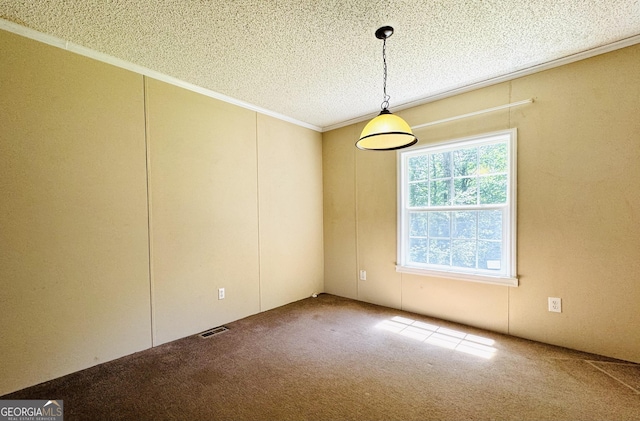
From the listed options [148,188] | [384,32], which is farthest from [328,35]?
[148,188]

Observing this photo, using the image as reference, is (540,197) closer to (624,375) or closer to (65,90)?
(624,375)

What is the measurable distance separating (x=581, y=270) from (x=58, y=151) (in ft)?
14.7

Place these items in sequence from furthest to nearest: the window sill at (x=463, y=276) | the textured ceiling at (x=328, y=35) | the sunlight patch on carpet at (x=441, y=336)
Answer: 1. the window sill at (x=463, y=276)
2. the sunlight patch on carpet at (x=441, y=336)
3. the textured ceiling at (x=328, y=35)

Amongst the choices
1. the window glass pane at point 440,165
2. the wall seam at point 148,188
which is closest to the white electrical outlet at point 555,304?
the window glass pane at point 440,165

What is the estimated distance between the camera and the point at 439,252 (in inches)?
135

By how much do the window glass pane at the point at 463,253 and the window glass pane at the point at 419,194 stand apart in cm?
59

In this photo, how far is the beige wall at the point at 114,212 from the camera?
2.07m

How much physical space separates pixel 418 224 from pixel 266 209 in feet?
6.44

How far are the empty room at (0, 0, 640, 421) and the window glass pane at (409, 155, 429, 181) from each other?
2.1 inches

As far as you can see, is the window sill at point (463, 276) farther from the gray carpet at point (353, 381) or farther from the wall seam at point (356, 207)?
the wall seam at point (356, 207)

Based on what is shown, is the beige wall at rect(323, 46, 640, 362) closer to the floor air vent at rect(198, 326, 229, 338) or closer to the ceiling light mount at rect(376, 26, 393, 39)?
the ceiling light mount at rect(376, 26, 393, 39)

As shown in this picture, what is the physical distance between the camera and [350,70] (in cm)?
274

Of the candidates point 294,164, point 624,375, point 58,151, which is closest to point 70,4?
point 58,151

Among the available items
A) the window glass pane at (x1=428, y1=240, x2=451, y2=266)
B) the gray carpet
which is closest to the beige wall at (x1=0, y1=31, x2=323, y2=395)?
the gray carpet
